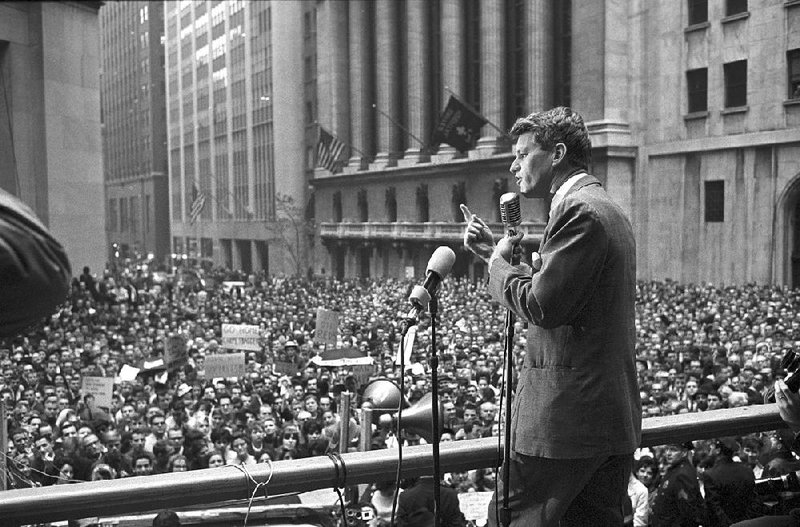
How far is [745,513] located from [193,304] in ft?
72.7

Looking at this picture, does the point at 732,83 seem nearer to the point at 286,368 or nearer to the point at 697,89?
the point at 697,89

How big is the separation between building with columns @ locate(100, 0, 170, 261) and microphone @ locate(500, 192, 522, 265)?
73.3 metres

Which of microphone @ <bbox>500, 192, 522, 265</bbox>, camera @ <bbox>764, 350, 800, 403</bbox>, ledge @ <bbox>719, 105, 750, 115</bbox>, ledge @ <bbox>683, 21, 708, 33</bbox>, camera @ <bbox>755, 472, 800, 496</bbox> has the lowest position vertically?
camera @ <bbox>755, 472, 800, 496</bbox>

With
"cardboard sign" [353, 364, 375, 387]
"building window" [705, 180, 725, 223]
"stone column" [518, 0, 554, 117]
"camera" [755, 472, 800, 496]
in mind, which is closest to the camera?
"camera" [755, 472, 800, 496]

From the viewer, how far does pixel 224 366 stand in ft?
36.8

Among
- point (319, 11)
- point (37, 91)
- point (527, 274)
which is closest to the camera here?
point (527, 274)

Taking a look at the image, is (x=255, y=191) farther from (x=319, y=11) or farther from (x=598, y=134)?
(x=598, y=134)

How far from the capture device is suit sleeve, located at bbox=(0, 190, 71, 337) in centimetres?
110

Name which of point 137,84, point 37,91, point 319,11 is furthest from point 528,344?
point 137,84

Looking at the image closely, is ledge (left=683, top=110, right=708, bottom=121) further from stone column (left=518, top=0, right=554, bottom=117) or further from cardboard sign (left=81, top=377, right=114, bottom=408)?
cardboard sign (left=81, top=377, right=114, bottom=408)

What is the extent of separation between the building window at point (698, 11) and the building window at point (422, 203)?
1351 centimetres

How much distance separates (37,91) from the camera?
20.1m

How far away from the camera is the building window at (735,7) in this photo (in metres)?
10.7

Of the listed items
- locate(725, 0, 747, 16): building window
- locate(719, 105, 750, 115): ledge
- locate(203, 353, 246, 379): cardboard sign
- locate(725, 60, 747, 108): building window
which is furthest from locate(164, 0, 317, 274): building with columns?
locate(725, 0, 747, 16): building window
